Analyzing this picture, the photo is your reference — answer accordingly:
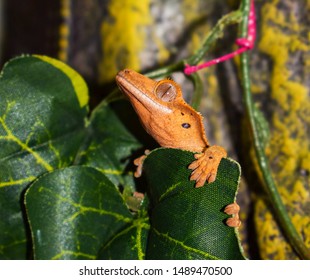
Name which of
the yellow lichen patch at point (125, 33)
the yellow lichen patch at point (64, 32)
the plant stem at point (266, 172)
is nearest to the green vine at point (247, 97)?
the plant stem at point (266, 172)

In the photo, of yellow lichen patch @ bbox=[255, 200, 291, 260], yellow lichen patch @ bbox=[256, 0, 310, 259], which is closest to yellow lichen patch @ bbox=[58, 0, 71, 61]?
yellow lichen patch @ bbox=[256, 0, 310, 259]

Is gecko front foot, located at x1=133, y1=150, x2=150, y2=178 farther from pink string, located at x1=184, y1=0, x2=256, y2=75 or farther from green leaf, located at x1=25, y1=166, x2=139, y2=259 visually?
pink string, located at x1=184, y1=0, x2=256, y2=75

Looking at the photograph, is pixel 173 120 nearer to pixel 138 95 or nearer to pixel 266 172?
pixel 138 95

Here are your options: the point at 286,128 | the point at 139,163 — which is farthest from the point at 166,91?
the point at 286,128

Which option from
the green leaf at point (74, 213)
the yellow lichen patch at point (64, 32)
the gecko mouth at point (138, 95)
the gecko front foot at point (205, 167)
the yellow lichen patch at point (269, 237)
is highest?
the gecko mouth at point (138, 95)

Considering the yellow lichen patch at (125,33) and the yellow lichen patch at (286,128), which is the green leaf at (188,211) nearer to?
the yellow lichen patch at (286,128)

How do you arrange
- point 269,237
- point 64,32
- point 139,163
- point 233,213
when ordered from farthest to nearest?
Result: point 64,32 < point 269,237 < point 139,163 < point 233,213

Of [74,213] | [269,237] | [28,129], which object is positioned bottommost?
[269,237]
